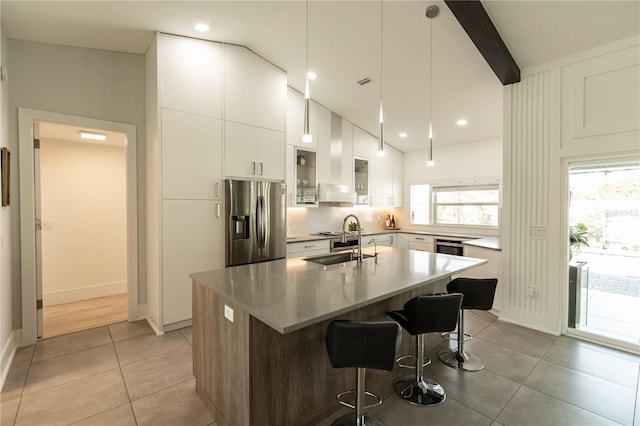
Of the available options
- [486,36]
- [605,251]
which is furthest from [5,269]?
[605,251]

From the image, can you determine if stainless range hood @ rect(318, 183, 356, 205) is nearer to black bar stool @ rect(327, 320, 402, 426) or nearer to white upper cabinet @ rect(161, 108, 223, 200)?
white upper cabinet @ rect(161, 108, 223, 200)

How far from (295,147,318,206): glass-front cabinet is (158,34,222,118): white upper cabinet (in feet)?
5.16

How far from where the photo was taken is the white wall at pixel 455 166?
5.15 metres

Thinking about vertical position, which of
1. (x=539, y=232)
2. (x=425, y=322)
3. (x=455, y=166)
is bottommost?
(x=425, y=322)

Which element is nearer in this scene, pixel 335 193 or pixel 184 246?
pixel 184 246

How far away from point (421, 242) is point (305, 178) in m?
2.60

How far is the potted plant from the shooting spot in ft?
10.5

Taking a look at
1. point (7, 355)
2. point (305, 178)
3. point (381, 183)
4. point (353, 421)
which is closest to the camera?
point (353, 421)

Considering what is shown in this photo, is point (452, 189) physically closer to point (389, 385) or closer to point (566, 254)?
point (566, 254)

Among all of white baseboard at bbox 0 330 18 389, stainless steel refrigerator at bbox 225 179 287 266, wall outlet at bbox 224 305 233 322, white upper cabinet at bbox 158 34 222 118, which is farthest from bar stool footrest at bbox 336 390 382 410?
white upper cabinet at bbox 158 34 222 118

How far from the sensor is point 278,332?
1.62 meters

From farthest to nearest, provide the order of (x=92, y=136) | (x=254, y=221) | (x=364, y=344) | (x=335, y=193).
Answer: (x=335, y=193) < (x=92, y=136) < (x=254, y=221) < (x=364, y=344)

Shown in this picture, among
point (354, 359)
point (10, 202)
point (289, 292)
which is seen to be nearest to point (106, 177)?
point (10, 202)

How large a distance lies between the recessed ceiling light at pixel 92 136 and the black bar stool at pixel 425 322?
419cm
